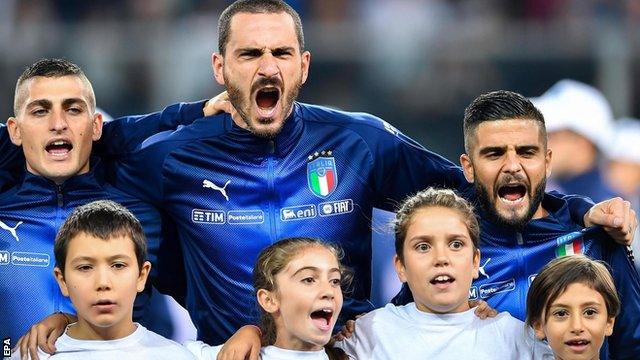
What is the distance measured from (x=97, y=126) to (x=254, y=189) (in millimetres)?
667

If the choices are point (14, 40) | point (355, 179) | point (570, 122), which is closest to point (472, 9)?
point (570, 122)

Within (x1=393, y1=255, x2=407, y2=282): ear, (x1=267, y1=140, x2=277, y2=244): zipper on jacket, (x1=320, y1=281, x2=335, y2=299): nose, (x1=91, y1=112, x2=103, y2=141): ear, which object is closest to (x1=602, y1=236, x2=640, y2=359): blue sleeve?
(x1=393, y1=255, x2=407, y2=282): ear

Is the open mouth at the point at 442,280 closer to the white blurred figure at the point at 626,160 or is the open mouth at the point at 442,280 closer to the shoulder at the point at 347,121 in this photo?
the shoulder at the point at 347,121

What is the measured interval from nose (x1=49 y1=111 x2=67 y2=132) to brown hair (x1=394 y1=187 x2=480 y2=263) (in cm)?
131

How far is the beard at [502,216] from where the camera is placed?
558cm

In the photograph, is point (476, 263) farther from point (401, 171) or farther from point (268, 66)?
point (268, 66)

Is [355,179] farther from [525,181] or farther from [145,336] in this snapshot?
[145,336]

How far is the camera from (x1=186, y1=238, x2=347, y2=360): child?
5.17 m

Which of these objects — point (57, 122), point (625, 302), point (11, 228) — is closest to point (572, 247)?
point (625, 302)

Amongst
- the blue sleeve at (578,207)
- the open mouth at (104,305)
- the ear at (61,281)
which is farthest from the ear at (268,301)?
the blue sleeve at (578,207)

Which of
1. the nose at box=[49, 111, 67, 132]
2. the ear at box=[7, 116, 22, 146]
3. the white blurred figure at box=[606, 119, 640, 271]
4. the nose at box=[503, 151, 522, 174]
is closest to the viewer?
the nose at box=[503, 151, 522, 174]

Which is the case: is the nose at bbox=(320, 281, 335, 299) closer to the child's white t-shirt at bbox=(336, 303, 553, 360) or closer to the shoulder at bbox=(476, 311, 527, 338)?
the child's white t-shirt at bbox=(336, 303, 553, 360)

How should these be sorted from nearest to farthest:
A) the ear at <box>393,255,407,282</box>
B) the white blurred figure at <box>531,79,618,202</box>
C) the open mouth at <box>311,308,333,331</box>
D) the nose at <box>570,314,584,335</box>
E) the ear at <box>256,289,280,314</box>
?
the nose at <box>570,314,584,335</box>
the open mouth at <box>311,308,333,331</box>
the ear at <box>256,289,280,314</box>
the ear at <box>393,255,407,282</box>
the white blurred figure at <box>531,79,618,202</box>

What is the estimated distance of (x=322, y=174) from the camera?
580cm
